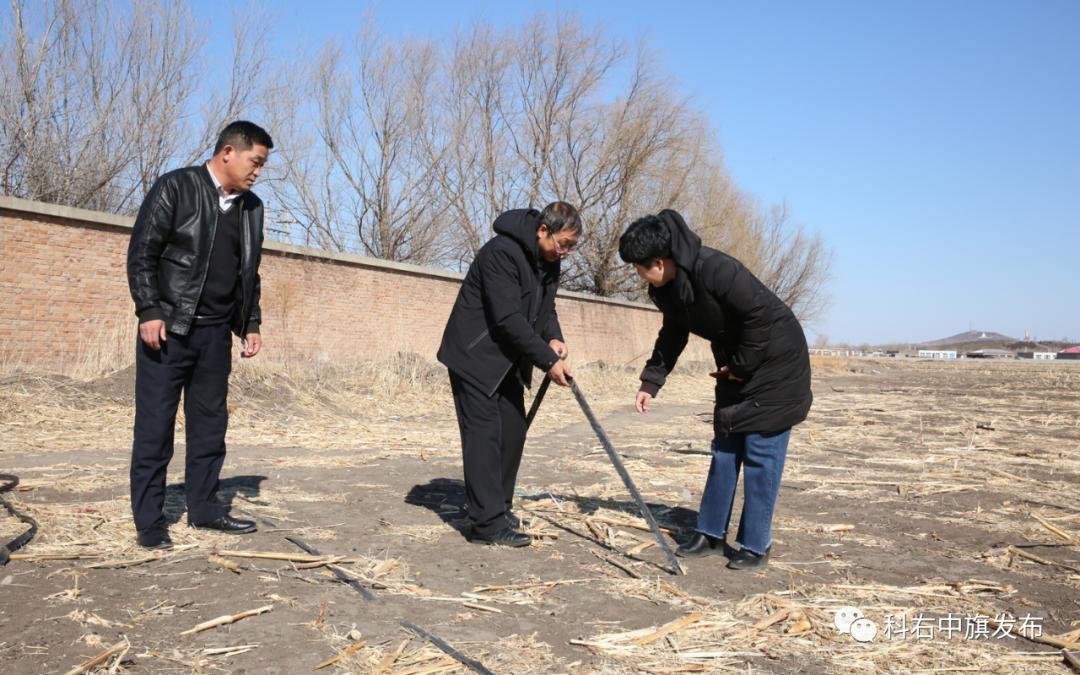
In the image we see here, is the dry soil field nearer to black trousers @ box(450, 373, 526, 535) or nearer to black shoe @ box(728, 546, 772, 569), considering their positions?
black shoe @ box(728, 546, 772, 569)

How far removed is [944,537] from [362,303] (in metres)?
15.1

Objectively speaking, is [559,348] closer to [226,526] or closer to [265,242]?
[226,526]

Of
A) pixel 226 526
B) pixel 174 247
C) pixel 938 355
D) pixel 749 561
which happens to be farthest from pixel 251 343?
pixel 938 355

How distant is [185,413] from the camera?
461 centimetres

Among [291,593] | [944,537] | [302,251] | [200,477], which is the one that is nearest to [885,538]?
[944,537]

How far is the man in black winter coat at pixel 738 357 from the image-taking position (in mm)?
4285

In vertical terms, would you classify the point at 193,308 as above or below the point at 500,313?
below

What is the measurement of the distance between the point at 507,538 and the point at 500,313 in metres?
1.29

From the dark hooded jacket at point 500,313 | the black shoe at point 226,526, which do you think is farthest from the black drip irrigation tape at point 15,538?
the dark hooded jacket at point 500,313

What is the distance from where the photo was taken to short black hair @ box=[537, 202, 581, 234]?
192 inches

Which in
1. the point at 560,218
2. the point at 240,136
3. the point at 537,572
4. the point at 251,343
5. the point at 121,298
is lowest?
the point at 537,572

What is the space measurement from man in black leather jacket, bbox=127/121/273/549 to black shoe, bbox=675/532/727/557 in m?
2.46

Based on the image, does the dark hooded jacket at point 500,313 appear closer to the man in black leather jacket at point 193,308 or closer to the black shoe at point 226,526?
the man in black leather jacket at point 193,308

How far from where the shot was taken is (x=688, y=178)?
36719 mm
